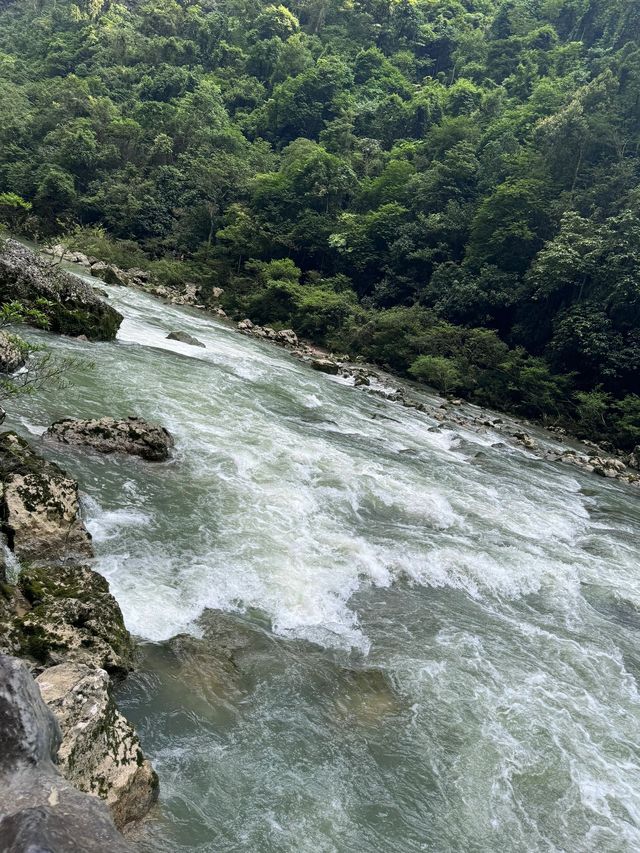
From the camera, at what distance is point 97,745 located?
3607 mm

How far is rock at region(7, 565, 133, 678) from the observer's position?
4562mm

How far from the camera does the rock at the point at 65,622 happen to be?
15.0ft

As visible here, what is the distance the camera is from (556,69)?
57812 mm

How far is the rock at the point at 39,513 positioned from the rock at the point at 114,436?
6.99 ft

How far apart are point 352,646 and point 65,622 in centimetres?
310

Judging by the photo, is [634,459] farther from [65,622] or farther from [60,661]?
[60,661]

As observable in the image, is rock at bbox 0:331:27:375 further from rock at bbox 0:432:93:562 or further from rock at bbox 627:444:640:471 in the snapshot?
rock at bbox 627:444:640:471

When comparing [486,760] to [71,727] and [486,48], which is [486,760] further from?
[486,48]

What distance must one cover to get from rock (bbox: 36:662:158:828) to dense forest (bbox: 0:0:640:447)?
73.9 feet

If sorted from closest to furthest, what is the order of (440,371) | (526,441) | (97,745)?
(97,745)
(526,441)
(440,371)

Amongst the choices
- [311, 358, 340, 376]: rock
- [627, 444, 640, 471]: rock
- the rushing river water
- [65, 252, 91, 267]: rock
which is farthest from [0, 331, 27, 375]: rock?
[65, 252, 91, 267]: rock

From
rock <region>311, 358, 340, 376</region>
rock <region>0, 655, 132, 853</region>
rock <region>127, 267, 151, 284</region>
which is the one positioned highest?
rock <region>0, 655, 132, 853</region>

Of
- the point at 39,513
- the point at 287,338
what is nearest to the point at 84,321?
the point at 39,513

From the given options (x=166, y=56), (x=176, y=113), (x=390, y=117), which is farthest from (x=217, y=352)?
(x=166, y=56)
